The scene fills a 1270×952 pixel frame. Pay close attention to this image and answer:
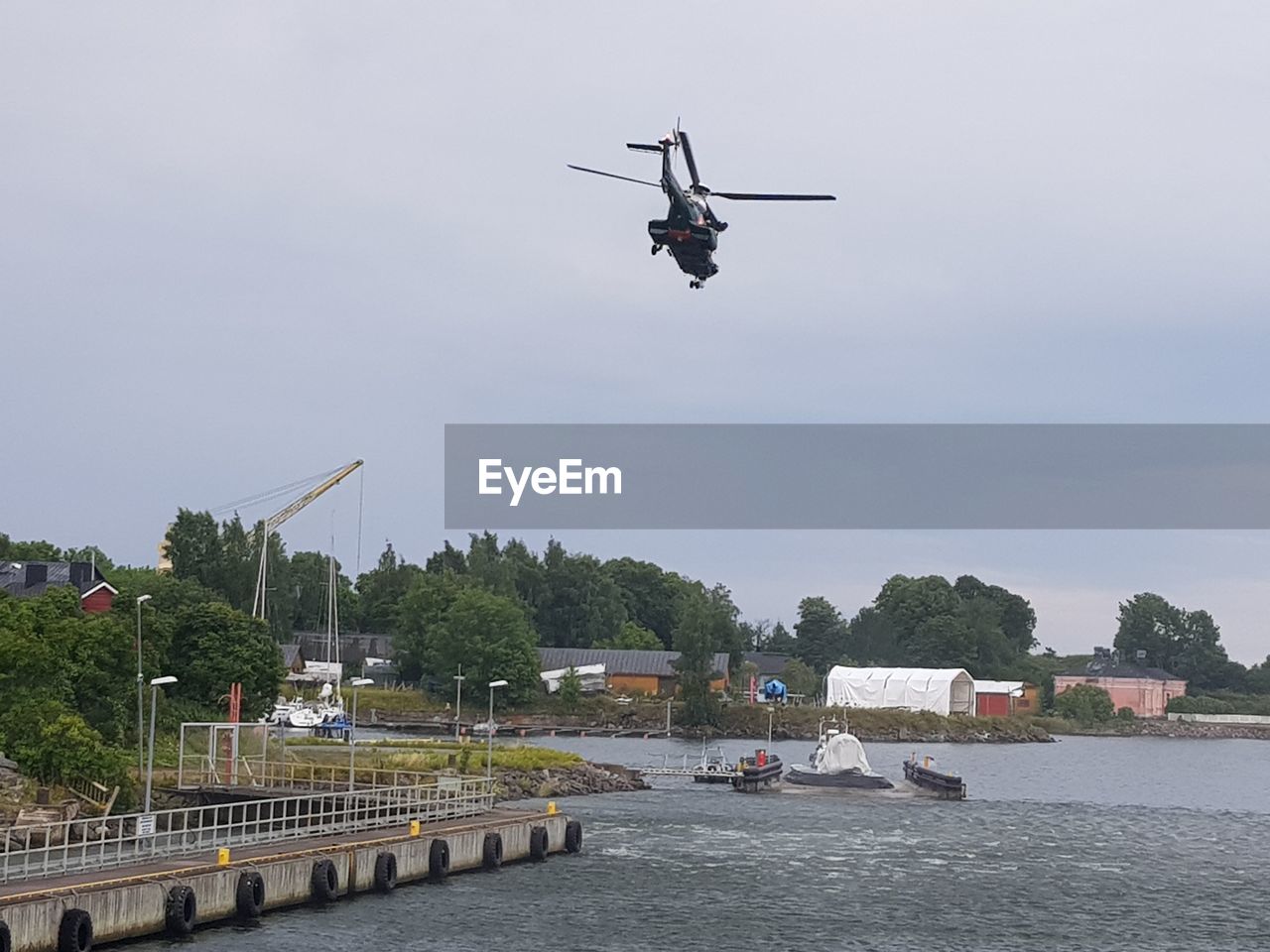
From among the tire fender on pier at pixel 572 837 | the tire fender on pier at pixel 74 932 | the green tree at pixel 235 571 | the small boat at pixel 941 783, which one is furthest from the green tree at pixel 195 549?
the tire fender on pier at pixel 74 932

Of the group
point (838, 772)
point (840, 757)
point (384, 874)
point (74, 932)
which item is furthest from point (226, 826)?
point (840, 757)

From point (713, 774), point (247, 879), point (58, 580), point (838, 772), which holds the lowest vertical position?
point (713, 774)

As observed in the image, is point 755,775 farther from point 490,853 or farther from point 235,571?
point 235,571

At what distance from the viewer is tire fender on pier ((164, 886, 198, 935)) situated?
50.6 m

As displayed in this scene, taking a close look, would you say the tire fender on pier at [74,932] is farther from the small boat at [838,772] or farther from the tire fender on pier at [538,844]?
the small boat at [838,772]

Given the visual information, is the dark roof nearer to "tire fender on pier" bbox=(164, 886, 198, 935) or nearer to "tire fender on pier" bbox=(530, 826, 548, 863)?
"tire fender on pier" bbox=(530, 826, 548, 863)

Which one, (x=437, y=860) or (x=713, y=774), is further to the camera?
(x=713, y=774)

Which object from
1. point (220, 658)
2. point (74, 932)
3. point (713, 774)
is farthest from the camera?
point (713, 774)

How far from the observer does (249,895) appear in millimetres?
54625

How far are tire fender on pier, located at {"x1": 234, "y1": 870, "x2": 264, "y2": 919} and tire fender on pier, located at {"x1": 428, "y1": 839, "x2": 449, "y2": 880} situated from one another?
12838mm

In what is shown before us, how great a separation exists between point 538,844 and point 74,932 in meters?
32.2

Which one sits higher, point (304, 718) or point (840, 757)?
point (304, 718)

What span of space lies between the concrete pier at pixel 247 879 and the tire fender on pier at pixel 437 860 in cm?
4

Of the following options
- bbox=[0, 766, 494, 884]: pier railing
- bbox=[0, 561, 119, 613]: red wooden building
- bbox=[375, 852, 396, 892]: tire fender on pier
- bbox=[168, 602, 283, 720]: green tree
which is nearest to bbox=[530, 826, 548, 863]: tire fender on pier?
bbox=[0, 766, 494, 884]: pier railing
